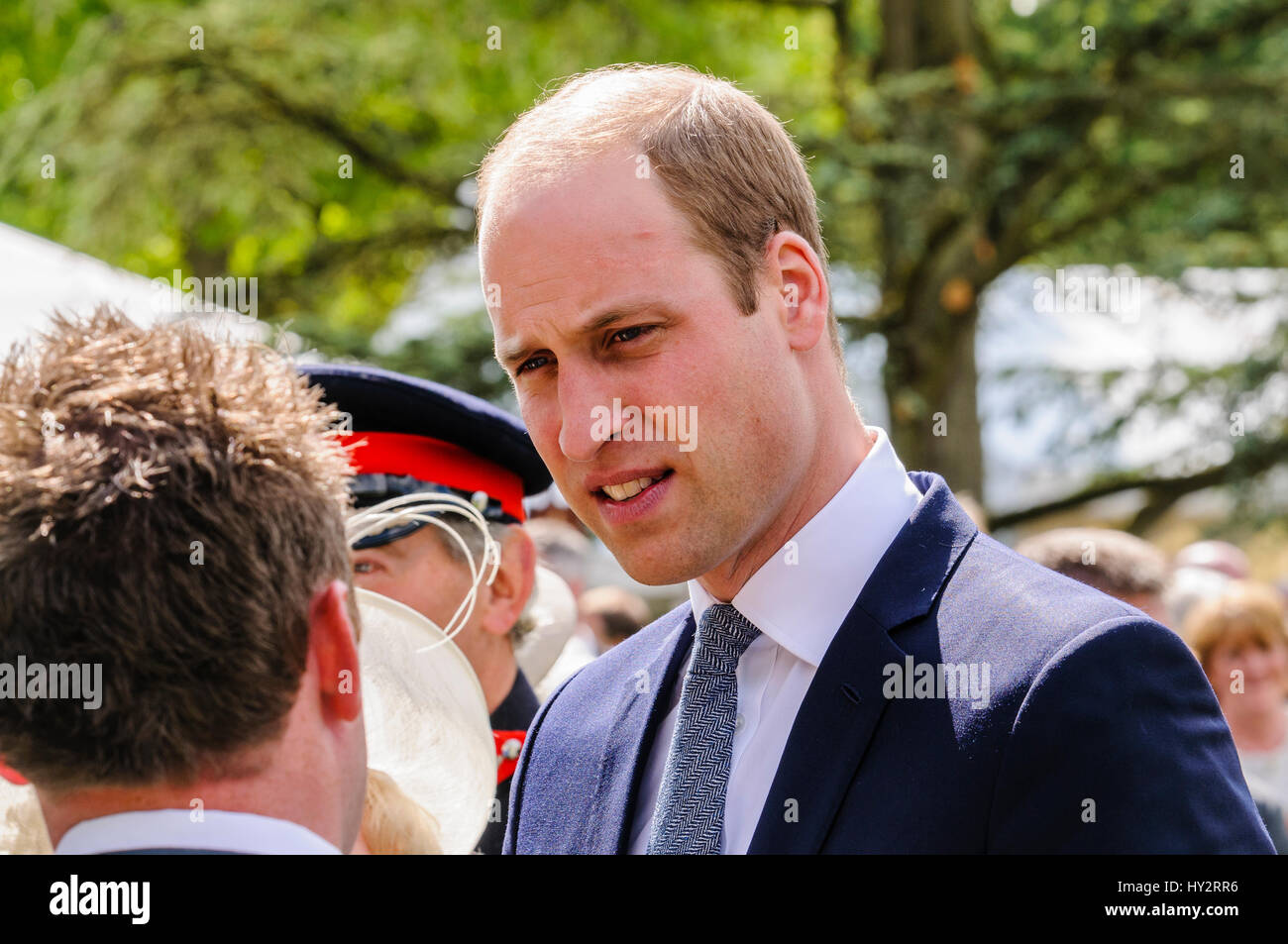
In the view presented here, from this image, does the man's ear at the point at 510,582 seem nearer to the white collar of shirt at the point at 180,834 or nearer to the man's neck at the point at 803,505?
the man's neck at the point at 803,505

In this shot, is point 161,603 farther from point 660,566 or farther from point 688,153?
point 688,153

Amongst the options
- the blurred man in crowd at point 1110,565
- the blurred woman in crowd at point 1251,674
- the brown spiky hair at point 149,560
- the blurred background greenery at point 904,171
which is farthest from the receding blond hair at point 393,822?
the blurred background greenery at point 904,171

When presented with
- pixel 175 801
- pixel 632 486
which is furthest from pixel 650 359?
pixel 175 801

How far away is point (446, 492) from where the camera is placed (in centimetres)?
277

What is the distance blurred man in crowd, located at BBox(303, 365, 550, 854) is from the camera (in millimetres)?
2693

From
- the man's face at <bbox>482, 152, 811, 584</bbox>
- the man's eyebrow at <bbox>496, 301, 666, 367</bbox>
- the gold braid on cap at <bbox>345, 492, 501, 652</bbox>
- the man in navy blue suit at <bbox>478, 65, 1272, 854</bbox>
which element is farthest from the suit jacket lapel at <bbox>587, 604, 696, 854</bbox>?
the gold braid on cap at <bbox>345, 492, 501, 652</bbox>

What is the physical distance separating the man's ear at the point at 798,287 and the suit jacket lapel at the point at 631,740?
1.54ft

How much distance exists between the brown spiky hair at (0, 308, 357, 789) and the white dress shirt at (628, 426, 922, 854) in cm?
59

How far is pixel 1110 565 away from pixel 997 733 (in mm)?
3376

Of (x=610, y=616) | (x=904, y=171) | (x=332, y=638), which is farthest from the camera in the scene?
(x=904, y=171)

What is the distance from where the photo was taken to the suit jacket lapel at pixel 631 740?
1.78 metres

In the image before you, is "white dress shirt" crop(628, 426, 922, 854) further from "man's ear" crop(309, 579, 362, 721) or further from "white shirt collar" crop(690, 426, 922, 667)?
"man's ear" crop(309, 579, 362, 721)

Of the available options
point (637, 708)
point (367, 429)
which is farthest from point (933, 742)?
point (367, 429)

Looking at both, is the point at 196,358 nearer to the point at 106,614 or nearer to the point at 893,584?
the point at 106,614
